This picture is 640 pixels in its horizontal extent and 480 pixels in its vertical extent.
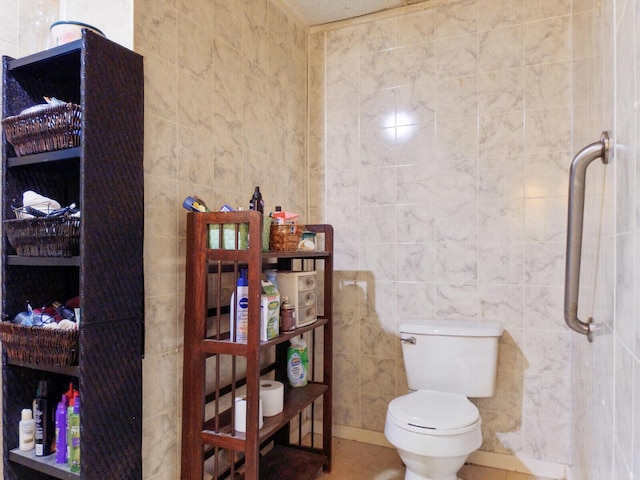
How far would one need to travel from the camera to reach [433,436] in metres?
1.54

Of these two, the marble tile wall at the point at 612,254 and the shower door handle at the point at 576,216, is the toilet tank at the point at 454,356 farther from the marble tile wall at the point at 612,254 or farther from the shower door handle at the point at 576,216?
the shower door handle at the point at 576,216

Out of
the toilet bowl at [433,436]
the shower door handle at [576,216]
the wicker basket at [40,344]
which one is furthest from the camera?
the toilet bowl at [433,436]

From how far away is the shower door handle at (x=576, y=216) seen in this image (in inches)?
35.2

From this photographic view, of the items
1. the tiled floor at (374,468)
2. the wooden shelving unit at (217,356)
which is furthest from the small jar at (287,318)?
the tiled floor at (374,468)

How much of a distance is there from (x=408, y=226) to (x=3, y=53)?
1779 millimetres

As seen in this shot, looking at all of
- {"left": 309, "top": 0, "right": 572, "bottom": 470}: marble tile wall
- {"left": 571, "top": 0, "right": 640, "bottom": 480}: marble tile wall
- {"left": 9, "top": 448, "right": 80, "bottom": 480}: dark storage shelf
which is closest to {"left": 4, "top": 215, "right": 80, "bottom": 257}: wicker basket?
{"left": 9, "top": 448, "right": 80, "bottom": 480}: dark storage shelf

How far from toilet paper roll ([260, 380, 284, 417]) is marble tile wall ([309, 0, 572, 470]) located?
0.73m

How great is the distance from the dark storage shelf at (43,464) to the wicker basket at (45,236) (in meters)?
0.58

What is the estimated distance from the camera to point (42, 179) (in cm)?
136

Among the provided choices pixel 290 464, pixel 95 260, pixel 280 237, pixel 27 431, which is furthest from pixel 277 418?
pixel 95 260

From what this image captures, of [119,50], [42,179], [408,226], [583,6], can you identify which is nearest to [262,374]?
[408,226]

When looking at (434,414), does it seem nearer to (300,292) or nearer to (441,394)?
(441,394)

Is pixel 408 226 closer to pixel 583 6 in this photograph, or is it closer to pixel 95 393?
pixel 583 6

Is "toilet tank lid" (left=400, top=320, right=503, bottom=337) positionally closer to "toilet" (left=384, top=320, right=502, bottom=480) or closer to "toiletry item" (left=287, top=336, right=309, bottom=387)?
"toilet" (left=384, top=320, right=502, bottom=480)
